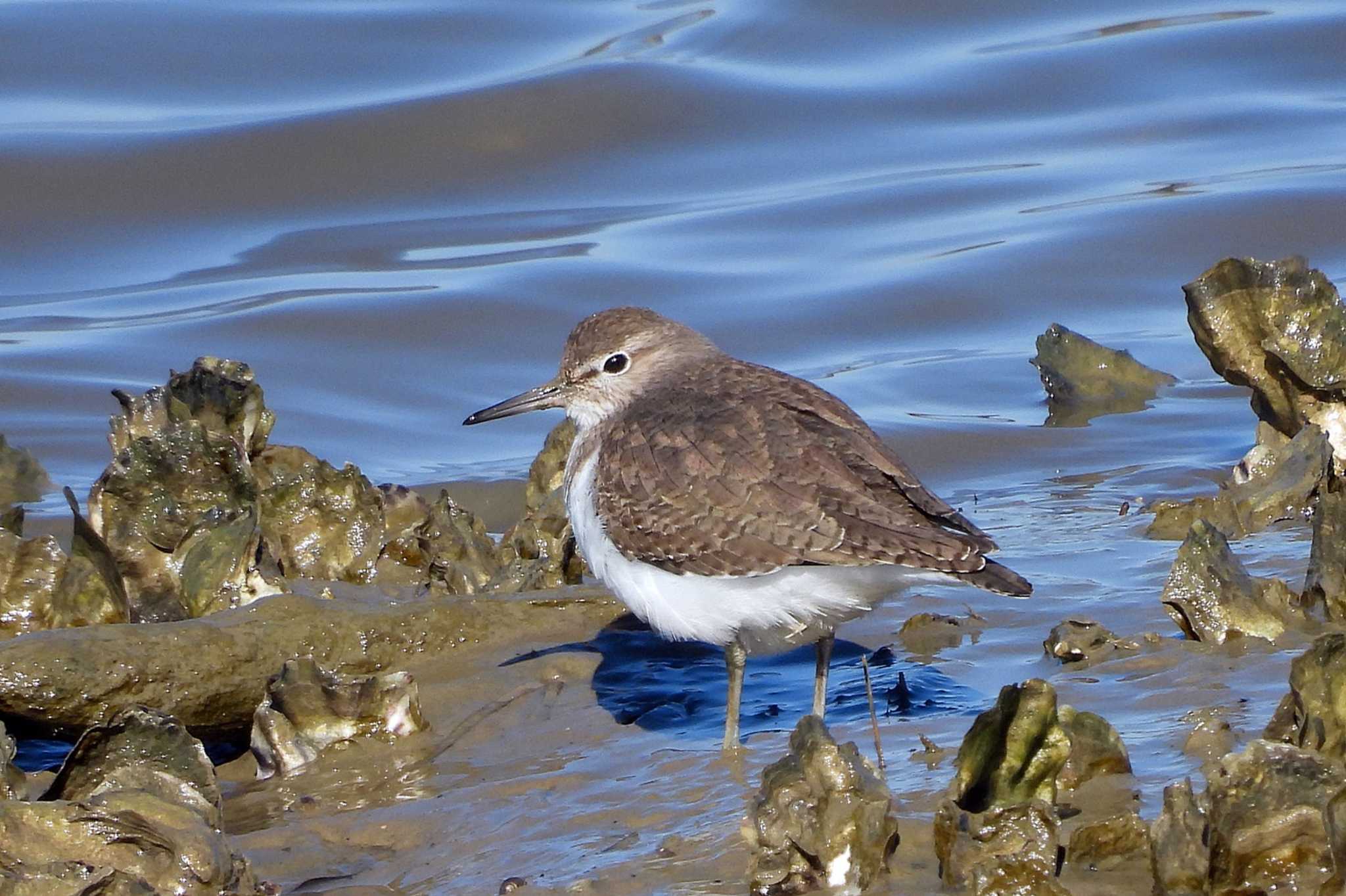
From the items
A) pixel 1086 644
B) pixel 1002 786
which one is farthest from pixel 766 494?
pixel 1002 786

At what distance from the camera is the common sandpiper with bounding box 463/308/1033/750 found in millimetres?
5000

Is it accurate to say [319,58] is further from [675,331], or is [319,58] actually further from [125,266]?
[675,331]

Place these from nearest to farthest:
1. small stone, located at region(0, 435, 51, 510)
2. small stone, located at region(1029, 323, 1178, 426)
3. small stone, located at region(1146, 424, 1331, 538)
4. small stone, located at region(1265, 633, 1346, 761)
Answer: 1. small stone, located at region(1265, 633, 1346, 761)
2. small stone, located at region(1146, 424, 1331, 538)
3. small stone, located at region(0, 435, 51, 510)
4. small stone, located at region(1029, 323, 1178, 426)

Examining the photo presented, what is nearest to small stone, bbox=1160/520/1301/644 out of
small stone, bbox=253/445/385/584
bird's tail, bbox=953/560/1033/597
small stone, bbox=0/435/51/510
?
bird's tail, bbox=953/560/1033/597

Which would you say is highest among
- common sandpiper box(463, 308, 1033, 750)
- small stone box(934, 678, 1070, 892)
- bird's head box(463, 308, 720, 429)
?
bird's head box(463, 308, 720, 429)

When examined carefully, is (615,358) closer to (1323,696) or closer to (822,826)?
(822,826)

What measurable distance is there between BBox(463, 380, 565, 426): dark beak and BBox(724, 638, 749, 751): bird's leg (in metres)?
1.65

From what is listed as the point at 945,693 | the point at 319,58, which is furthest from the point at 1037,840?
the point at 319,58

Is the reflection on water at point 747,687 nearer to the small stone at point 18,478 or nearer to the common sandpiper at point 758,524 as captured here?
the common sandpiper at point 758,524

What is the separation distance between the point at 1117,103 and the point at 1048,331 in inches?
196

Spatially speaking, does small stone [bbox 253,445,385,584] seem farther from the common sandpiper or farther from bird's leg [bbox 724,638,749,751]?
bird's leg [bbox 724,638,749,751]

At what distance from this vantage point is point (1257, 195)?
11312 millimetres

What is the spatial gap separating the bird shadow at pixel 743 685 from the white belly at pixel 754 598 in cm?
24

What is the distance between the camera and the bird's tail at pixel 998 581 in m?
4.89
